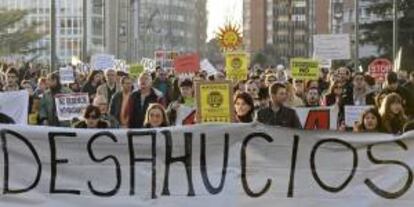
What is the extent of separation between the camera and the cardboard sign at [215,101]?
32.6ft

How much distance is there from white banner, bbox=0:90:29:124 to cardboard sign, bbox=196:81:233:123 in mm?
3571

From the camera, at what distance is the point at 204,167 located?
26.8 ft

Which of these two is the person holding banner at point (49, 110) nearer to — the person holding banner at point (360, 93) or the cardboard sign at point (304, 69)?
the person holding banner at point (360, 93)

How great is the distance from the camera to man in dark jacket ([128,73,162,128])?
1252cm

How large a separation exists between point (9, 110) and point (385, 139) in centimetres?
618

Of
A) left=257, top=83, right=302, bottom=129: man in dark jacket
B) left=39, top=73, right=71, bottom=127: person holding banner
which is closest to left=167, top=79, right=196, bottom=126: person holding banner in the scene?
left=257, top=83, right=302, bottom=129: man in dark jacket

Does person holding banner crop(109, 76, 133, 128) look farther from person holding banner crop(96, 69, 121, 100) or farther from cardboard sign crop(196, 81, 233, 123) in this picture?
cardboard sign crop(196, 81, 233, 123)

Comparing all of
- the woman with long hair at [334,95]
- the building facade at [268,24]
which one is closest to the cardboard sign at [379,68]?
the woman with long hair at [334,95]

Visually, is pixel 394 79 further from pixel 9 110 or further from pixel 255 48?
pixel 255 48

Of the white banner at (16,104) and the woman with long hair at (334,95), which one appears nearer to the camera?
the white banner at (16,104)

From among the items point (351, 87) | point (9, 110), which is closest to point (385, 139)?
point (9, 110)

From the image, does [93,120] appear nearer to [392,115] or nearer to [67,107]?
[392,115]

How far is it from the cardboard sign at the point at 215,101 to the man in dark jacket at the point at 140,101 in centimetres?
252

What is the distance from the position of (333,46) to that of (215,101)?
13.3 metres
